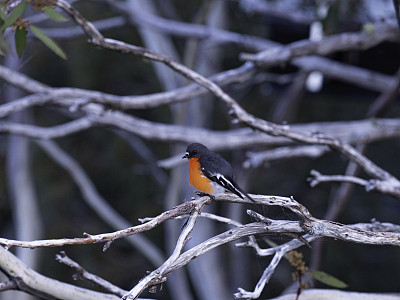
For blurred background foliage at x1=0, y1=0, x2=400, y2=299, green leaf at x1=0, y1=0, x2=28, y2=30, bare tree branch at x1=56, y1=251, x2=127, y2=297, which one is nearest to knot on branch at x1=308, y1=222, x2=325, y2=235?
bare tree branch at x1=56, y1=251, x2=127, y2=297

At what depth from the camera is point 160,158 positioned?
22.0ft

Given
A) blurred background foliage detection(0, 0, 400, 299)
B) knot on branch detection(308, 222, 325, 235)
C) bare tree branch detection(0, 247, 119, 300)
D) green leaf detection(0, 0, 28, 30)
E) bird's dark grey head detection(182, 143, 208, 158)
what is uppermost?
blurred background foliage detection(0, 0, 400, 299)

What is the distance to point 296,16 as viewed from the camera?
519cm

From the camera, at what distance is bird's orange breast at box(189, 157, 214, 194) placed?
69.3 inches

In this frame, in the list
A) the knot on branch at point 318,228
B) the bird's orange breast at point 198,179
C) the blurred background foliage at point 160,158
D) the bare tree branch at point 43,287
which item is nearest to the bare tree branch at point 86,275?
the bare tree branch at point 43,287

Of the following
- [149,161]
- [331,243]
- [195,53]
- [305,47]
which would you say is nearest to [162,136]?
[305,47]

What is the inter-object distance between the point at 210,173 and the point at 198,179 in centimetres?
5

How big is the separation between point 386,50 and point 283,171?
1620 millimetres

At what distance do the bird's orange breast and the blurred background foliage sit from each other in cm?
355

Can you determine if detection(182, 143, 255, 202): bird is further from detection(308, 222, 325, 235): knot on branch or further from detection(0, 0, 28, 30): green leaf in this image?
detection(0, 0, 28, 30): green leaf

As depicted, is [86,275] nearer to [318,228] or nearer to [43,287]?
[43,287]

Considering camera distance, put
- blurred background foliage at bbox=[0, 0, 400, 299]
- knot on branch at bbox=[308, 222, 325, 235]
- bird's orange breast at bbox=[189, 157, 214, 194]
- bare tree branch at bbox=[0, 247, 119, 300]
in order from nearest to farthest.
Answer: knot on branch at bbox=[308, 222, 325, 235] < bird's orange breast at bbox=[189, 157, 214, 194] < bare tree branch at bbox=[0, 247, 119, 300] < blurred background foliage at bbox=[0, 0, 400, 299]

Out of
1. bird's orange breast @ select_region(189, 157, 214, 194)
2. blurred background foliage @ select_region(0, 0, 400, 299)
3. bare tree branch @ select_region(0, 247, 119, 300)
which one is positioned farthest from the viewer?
blurred background foliage @ select_region(0, 0, 400, 299)

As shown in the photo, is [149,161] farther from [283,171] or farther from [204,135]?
[204,135]
